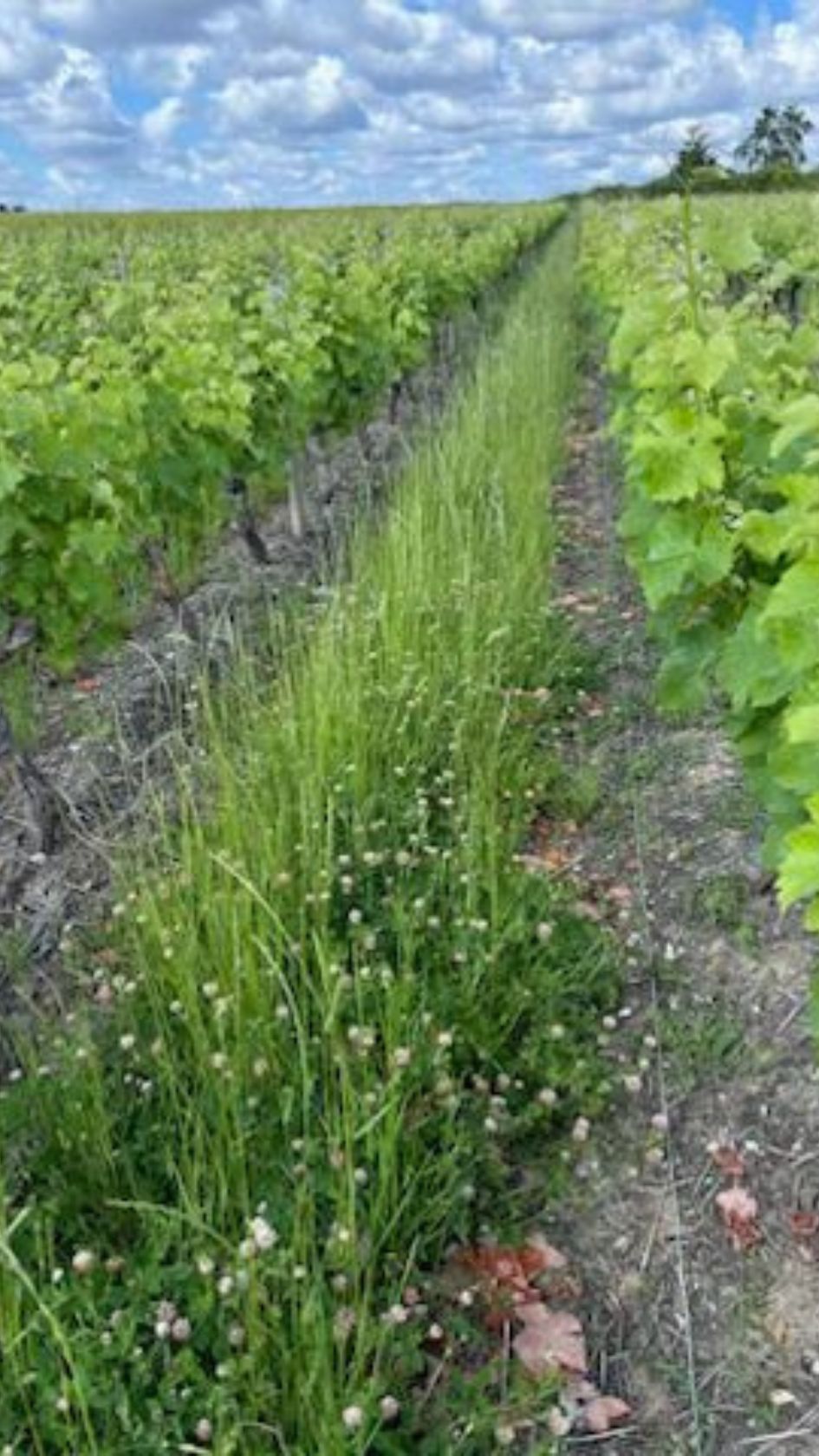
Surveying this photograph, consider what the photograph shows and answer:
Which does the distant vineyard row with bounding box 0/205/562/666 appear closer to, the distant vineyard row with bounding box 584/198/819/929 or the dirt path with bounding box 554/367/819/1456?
the distant vineyard row with bounding box 584/198/819/929

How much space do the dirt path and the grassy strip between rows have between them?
15 centimetres

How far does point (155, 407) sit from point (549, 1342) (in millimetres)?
3670

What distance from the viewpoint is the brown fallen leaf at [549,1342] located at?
258cm

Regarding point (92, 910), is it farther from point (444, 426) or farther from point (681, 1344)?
point (444, 426)

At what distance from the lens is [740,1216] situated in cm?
292

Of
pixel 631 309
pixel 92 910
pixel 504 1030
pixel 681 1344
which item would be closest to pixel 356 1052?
pixel 504 1030

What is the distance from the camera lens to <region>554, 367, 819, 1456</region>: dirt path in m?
2.59

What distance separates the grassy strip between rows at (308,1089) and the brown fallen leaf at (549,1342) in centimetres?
7

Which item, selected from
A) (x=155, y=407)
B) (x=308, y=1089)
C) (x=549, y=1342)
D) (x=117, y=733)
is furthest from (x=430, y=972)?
(x=155, y=407)

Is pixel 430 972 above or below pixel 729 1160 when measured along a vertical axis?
above

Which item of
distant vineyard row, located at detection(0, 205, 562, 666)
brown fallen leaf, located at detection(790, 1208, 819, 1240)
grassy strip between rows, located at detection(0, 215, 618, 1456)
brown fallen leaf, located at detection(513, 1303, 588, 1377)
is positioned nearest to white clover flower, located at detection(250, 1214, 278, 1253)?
grassy strip between rows, located at detection(0, 215, 618, 1456)

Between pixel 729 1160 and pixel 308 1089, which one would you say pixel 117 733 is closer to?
pixel 308 1089

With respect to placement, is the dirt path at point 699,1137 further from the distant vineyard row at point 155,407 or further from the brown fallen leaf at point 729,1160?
the distant vineyard row at point 155,407

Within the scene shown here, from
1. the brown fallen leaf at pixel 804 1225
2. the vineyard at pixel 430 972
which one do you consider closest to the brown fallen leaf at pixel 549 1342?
the vineyard at pixel 430 972
